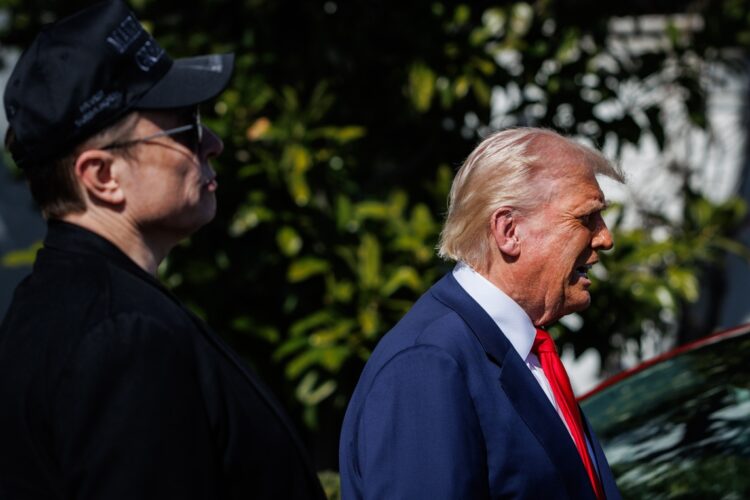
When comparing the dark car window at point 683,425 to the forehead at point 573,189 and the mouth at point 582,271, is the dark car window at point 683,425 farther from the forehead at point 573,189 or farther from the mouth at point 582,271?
the forehead at point 573,189

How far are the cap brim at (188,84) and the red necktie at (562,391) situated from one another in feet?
2.41

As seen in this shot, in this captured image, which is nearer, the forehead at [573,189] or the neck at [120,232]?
the neck at [120,232]

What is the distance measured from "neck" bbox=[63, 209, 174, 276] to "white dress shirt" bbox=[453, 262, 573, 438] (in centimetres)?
59

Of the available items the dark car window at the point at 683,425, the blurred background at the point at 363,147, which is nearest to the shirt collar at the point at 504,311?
the dark car window at the point at 683,425

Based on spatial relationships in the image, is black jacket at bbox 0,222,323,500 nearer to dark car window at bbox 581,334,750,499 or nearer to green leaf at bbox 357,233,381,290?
dark car window at bbox 581,334,750,499

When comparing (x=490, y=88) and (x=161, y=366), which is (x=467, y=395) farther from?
(x=490, y=88)

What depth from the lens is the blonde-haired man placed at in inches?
73.2

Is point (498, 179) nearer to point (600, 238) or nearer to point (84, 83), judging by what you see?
point (600, 238)

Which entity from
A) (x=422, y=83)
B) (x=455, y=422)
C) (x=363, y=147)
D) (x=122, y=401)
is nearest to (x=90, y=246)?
(x=122, y=401)

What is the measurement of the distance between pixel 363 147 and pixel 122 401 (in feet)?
11.3

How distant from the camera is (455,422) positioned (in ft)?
6.07

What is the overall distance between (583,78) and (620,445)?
7.57 ft

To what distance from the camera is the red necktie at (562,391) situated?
2072 mm

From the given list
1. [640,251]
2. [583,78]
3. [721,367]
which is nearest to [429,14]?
[583,78]
